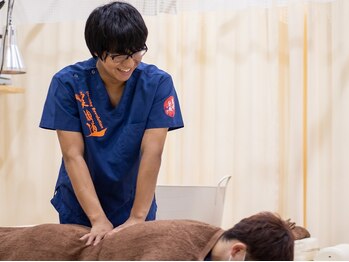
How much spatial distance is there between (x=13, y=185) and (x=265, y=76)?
1.67 m

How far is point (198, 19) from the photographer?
3.17 metres

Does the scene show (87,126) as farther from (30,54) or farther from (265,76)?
(30,54)

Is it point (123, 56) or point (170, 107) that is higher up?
point (123, 56)

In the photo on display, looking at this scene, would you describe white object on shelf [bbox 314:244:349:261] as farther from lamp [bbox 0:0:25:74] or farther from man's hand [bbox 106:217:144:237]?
lamp [bbox 0:0:25:74]

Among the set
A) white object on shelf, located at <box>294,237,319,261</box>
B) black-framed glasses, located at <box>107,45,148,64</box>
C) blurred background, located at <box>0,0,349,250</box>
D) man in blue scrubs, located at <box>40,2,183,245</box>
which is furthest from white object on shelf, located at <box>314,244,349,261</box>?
black-framed glasses, located at <box>107,45,148,64</box>

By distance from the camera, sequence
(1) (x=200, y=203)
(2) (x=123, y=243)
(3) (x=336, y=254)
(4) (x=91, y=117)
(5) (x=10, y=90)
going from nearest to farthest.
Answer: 1. (2) (x=123, y=243)
2. (4) (x=91, y=117)
3. (3) (x=336, y=254)
4. (1) (x=200, y=203)
5. (5) (x=10, y=90)

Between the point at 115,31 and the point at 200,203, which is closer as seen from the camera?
the point at 115,31

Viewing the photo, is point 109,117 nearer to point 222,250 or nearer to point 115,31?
point 115,31

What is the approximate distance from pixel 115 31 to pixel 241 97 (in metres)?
1.65

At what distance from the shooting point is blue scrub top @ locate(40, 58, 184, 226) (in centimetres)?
171

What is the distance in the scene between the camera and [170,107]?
174 cm

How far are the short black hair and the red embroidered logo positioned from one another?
0.80 ft

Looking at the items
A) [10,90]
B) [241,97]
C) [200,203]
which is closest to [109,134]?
[200,203]

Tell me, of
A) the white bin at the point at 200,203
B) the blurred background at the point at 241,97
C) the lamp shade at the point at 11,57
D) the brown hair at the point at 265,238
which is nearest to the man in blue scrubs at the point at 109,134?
the brown hair at the point at 265,238
